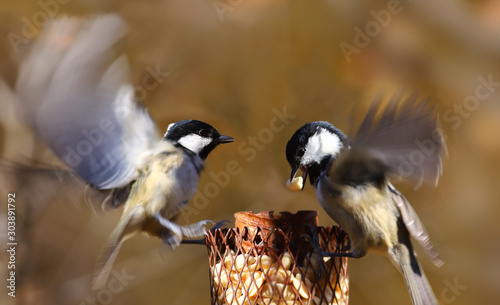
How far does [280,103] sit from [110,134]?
1.08m

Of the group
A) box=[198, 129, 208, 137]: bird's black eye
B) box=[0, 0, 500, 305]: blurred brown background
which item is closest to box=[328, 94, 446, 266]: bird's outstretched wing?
box=[198, 129, 208, 137]: bird's black eye

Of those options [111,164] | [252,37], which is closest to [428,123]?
[111,164]

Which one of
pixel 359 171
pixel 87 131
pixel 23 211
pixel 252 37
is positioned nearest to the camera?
pixel 359 171

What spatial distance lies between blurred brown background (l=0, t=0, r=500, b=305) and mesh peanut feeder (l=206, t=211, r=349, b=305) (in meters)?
0.98

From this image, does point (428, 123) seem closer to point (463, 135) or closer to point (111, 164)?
point (111, 164)

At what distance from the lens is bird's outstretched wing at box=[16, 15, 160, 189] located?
1488 mm

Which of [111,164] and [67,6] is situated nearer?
[111,164]

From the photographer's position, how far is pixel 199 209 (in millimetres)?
2447

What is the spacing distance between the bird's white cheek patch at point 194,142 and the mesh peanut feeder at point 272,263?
324mm

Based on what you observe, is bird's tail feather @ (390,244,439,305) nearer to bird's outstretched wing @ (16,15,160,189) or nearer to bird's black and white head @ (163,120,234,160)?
bird's black and white head @ (163,120,234,160)

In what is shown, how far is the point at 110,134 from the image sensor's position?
1.57 meters

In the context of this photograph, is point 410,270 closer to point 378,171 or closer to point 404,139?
point 378,171

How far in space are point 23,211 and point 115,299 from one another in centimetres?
58

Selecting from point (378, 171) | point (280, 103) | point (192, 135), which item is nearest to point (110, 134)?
point (192, 135)
